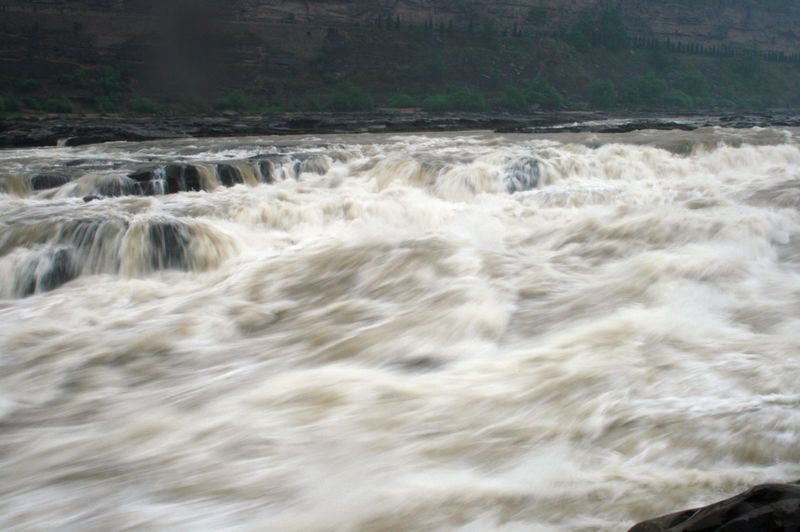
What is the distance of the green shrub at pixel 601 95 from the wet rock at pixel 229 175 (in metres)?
40.3

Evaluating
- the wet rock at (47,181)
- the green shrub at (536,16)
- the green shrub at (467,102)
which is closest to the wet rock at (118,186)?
the wet rock at (47,181)

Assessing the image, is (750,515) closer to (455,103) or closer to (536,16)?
(455,103)

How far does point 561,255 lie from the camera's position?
258 inches

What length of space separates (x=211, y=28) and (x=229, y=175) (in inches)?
1633

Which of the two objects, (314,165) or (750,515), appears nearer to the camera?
(750,515)

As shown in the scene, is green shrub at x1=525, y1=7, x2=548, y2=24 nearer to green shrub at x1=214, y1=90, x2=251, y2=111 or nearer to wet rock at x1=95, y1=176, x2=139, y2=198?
green shrub at x1=214, y1=90, x2=251, y2=111

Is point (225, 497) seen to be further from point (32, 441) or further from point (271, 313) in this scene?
point (271, 313)

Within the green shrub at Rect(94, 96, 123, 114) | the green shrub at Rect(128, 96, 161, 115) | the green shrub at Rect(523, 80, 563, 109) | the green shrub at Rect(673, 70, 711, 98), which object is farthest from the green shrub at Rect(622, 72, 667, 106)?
the green shrub at Rect(94, 96, 123, 114)

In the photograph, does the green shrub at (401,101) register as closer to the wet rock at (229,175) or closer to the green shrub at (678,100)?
the green shrub at (678,100)

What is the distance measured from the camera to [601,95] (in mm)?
49000

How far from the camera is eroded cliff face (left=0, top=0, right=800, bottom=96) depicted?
139ft

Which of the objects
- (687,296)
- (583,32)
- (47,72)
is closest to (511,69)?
(583,32)

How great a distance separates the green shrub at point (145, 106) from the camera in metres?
34.7

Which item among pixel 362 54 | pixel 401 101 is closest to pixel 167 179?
pixel 401 101
